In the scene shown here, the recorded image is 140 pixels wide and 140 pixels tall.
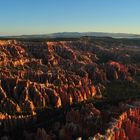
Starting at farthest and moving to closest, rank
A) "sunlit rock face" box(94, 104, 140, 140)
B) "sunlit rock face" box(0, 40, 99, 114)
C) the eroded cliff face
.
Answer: "sunlit rock face" box(0, 40, 99, 114) → the eroded cliff face → "sunlit rock face" box(94, 104, 140, 140)

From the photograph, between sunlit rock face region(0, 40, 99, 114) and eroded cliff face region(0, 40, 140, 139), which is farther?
sunlit rock face region(0, 40, 99, 114)

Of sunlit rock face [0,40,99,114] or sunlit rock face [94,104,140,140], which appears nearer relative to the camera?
sunlit rock face [94,104,140,140]

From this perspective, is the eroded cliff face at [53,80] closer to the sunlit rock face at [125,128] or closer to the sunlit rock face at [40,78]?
the sunlit rock face at [40,78]

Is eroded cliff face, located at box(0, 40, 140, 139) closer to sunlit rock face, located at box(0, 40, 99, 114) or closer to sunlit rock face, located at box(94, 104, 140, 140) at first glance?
sunlit rock face, located at box(0, 40, 99, 114)

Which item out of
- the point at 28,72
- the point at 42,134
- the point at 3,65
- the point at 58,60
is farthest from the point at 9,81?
the point at 58,60

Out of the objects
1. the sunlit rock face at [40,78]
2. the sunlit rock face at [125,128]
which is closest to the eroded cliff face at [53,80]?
the sunlit rock face at [40,78]

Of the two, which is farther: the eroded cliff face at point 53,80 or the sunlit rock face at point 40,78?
the sunlit rock face at point 40,78

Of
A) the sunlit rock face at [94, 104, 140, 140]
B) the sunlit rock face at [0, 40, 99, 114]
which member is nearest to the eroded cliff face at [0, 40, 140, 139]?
A: the sunlit rock face at [0, 40, 99, 114]

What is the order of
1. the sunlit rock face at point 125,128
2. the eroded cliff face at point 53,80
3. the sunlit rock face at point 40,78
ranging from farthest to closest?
the sunlit rock face at point 40,78
the eroded cliff face at point 53,80
the sunlit rock face at point 125,128

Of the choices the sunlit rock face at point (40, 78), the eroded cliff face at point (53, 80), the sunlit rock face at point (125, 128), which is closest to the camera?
the sunlit rock face at point (125, 128)

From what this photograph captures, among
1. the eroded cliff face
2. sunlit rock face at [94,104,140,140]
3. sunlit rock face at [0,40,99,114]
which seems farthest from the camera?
sunlit rock face at [0,40,99,114]
